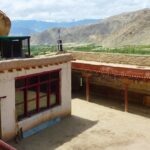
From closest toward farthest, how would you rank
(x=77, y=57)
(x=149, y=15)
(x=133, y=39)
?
(x=77, y=57) < (x=133, y=39) < (x=149, y=15)

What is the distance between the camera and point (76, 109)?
24516mm

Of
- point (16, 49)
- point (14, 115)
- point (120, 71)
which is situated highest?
point (16, 49)

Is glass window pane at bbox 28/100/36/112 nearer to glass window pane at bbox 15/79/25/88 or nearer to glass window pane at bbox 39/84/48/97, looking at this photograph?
glass window pane at bbox 39/84/48/97

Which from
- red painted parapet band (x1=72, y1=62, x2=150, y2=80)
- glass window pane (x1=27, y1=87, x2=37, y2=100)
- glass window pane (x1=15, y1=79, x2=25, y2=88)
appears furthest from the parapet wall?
glass window pane (x1=15, y1=79, x2=25, y2=88)

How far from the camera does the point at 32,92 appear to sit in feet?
62.5

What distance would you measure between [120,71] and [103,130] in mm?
5063

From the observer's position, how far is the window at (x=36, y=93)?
18.2 meters

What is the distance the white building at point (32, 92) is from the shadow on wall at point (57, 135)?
68 cm

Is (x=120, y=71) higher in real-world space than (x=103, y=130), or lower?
higher

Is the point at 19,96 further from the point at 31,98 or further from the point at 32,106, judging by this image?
the point at 32,106

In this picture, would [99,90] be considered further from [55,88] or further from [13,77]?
[13,77]

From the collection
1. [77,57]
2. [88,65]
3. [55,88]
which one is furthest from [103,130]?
[77,57]

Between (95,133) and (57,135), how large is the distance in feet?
7.27

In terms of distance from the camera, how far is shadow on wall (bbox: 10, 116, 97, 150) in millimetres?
17000
